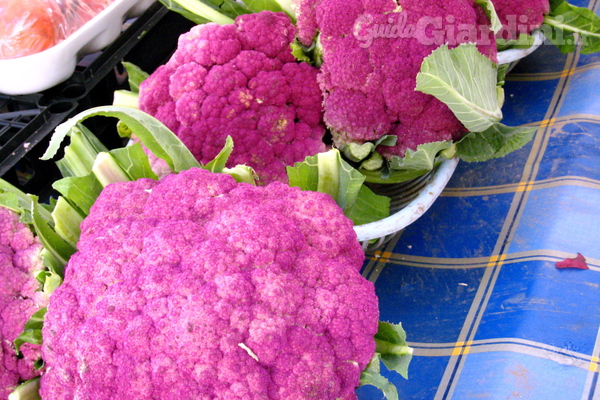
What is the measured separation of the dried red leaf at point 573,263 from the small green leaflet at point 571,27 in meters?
0.68

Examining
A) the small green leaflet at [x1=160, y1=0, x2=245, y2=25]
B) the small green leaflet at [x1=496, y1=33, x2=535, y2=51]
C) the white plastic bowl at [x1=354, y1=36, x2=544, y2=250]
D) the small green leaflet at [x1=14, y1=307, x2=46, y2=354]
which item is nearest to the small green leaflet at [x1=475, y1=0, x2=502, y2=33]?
the small green leaflet at [x1=496, y1=33, x2=535, y2=51]

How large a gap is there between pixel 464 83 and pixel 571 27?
62 centimetres

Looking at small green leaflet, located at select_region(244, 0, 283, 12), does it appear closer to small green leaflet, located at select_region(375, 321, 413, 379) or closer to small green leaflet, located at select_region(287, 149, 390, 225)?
small green leaflet, located at select_region(287, 149, 390, 225)

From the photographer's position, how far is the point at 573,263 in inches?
37.5

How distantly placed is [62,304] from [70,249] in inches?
6.6

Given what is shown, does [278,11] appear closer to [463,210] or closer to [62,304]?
[463,210]

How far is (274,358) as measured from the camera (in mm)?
632

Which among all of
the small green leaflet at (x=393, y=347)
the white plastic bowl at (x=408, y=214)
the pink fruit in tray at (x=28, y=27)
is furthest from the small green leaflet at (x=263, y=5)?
the small green leaflet at (x=393, y=347)

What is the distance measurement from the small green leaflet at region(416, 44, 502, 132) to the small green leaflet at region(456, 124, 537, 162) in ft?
0.14

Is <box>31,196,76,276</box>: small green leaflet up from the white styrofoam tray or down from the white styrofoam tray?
down

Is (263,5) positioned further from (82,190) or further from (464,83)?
(82,190)

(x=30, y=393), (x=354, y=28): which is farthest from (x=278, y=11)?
(x=30, y=393)

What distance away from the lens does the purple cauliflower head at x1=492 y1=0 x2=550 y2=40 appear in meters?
1.24

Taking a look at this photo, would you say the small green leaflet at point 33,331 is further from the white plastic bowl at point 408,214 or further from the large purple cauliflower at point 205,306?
the white plastic bowl at point 408,214
